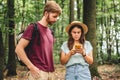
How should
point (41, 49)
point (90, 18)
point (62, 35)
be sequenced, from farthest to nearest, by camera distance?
1. point (62, 35)
2. point (90, 18)
3. point (41, 49)

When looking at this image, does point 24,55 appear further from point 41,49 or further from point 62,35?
point 62,35

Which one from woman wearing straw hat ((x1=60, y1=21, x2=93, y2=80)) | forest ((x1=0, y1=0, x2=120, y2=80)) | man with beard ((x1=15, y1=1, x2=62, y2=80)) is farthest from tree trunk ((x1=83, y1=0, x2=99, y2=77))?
man with beard ((x1=15, y1=1, x2=62, y2=80))

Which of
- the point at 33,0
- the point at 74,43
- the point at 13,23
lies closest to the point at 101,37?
the point at 33,0

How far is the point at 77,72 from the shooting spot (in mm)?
4996

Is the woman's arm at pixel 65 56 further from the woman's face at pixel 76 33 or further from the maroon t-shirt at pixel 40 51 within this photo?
the maroon t-shirt at pixel 40 51

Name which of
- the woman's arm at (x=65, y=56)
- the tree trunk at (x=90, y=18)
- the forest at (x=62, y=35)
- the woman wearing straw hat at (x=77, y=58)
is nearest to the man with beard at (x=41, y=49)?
the woman's arm at (x=65, y=56)

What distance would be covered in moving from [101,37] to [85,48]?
25.7 metres

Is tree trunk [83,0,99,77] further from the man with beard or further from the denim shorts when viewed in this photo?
the man with beard

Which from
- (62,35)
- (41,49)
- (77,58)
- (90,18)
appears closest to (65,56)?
(77,58)

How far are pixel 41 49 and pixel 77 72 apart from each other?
105 centimetres

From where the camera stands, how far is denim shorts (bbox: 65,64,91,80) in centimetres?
498

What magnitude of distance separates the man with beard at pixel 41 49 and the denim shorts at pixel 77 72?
0.72 m

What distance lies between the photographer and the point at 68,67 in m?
5.08

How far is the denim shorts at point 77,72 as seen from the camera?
4984 millimetres
